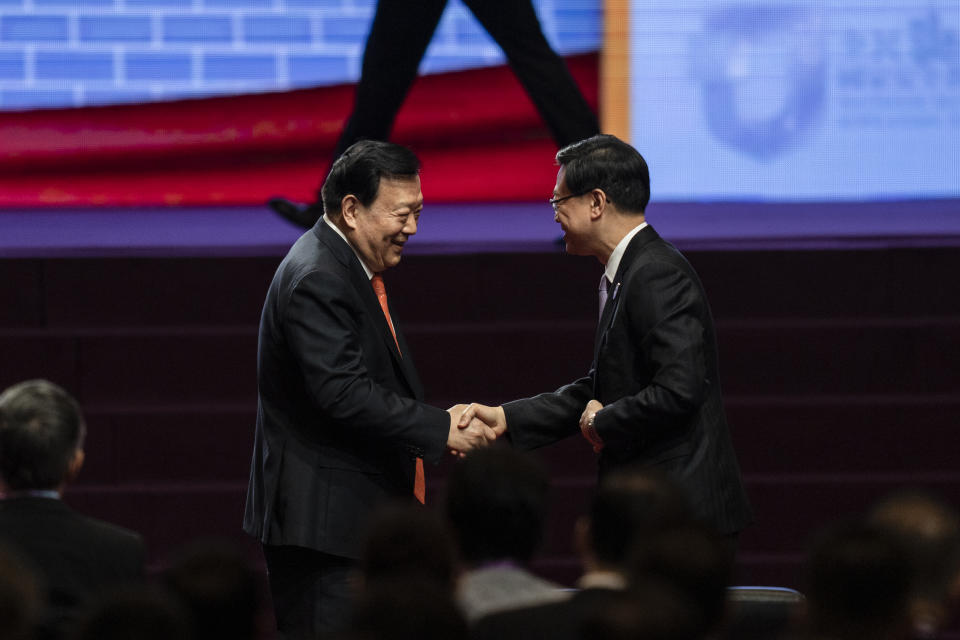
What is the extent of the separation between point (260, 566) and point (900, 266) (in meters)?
2.26

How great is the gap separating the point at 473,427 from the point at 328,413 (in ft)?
1.52

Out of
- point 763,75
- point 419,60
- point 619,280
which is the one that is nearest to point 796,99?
point 763,75

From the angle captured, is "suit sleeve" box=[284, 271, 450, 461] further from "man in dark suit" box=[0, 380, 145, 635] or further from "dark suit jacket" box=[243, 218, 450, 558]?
"man in dark suit" box=[0, 380, 145, 635]

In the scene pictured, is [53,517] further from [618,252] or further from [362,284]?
[618,252]

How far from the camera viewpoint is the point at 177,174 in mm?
5445

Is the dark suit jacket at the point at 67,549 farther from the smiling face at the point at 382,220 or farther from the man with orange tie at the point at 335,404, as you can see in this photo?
the smiling face at the point at 382,220

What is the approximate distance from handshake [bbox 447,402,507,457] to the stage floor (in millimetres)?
1237

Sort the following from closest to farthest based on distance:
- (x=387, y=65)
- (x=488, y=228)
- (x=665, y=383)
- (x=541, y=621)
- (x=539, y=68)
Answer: (x=541, y=621) < (x=665, y=383) < (x=539, y=68) < (x=387, y=65) < (x=488, y=228)

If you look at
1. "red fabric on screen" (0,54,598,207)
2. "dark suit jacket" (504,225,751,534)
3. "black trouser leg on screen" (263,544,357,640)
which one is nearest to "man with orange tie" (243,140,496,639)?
"black trouser leg on screen" (263,544,357,640)

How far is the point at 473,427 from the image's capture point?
3141 mm

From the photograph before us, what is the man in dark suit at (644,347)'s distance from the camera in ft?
9.12

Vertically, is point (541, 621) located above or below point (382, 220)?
below

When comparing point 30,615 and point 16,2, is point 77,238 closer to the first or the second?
point 16,2

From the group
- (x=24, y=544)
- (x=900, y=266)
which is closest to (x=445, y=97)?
(x=900, y=266)
